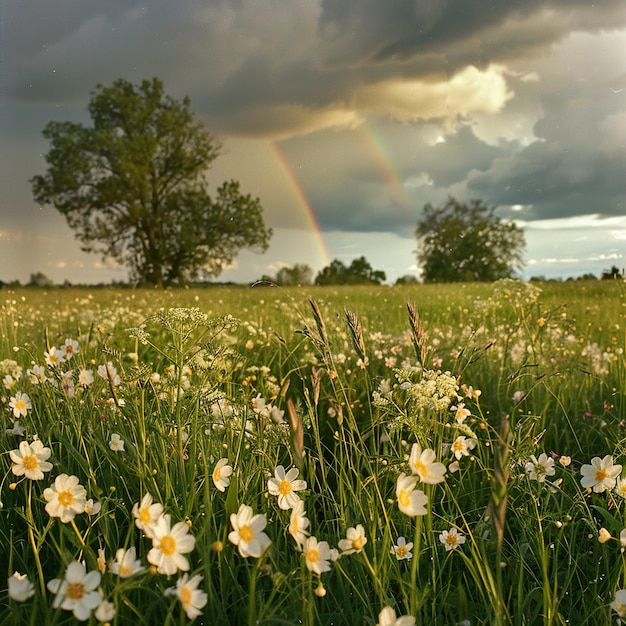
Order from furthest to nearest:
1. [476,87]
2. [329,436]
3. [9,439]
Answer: [476,87] < [329,436] < [9,439]

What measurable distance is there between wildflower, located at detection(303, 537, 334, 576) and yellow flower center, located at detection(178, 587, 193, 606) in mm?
260

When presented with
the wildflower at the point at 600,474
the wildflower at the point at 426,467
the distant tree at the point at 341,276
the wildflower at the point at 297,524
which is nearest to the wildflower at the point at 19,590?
the wildflower at the point at 297,524

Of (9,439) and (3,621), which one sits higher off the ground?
(9,439)

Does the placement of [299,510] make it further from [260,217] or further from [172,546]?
[260,217]

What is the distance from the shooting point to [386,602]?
136cm

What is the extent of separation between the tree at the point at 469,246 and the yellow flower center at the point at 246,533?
48.5 meters

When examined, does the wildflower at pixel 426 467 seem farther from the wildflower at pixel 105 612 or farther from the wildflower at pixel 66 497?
the wildflower at pixel 66 497

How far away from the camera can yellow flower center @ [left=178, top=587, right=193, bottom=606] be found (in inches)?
43.9

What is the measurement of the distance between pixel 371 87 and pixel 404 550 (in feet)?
63.9

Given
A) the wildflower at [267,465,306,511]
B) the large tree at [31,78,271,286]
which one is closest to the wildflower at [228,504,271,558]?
the wildflower at [267,465,306,511]

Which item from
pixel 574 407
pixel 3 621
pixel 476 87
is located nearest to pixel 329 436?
pixel 574 407

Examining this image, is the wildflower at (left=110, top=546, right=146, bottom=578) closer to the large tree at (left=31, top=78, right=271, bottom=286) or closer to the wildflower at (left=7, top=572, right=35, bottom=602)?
the wildflower at (left=7, top=572, right=35, bottom=602)

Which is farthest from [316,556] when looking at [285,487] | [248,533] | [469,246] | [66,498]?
[469,246]

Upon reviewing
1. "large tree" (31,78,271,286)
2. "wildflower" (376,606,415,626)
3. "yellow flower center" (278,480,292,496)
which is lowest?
"wildflower" (376,606,415,626)
